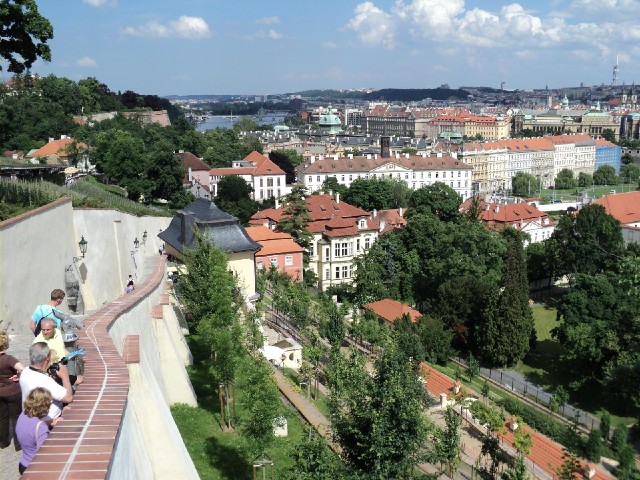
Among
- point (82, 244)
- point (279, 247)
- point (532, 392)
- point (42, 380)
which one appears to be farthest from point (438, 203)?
point (42, 380)

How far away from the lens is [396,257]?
45375 millimetres

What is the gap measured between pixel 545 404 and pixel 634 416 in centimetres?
381

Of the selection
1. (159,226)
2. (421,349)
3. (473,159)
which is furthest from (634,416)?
(473,159)

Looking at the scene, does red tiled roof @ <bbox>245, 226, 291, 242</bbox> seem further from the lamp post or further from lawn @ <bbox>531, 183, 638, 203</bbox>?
lawn @ <bbox>531, 183, 638, 203</bbox>

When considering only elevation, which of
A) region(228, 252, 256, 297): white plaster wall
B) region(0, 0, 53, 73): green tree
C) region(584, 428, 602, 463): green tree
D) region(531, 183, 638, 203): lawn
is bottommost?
region(531, 183, 638, 203): lawn

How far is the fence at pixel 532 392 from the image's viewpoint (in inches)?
1060

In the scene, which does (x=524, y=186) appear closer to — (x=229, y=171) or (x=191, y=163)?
(x=229, y=171)

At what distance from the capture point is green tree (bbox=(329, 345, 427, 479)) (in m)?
10.3

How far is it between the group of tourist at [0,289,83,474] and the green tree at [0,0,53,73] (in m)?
11.6

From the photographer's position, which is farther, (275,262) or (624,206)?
(624,206)

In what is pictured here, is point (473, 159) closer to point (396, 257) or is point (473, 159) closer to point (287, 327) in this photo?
point (396, 257)

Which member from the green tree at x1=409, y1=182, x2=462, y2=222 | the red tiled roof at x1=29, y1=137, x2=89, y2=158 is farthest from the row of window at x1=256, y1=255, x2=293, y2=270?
the red tiled roof at x1=29, y1=137, x2=89, y2=158

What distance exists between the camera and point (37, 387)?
5.86 metres

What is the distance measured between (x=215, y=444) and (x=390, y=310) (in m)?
23.0
